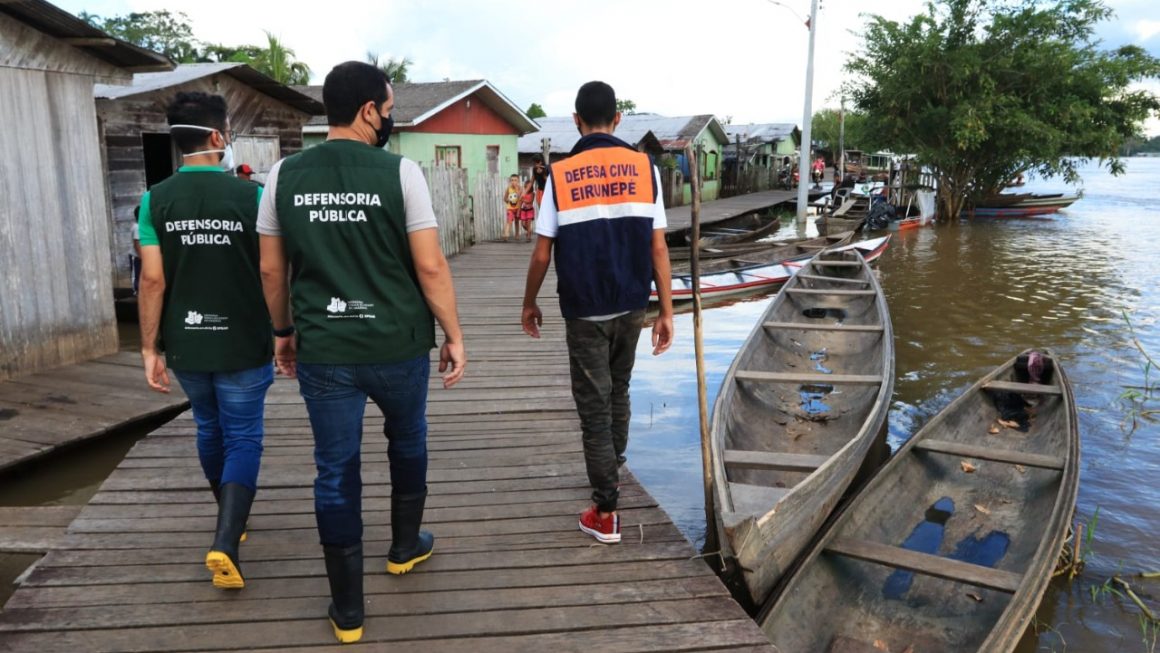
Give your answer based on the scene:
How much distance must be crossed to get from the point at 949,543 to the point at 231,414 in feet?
14.2

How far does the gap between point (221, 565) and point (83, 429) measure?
12.3 ft

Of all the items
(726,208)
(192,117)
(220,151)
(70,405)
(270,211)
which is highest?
(192,117)

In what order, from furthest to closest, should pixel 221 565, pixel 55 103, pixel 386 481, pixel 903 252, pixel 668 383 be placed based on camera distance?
pixel 903 252, pixel 668 383, pixel 55 103, pixel 386 481, pixel 221 565

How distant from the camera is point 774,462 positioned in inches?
195

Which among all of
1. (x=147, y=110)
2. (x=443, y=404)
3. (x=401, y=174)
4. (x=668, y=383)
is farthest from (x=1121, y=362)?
(x=147, y=110)

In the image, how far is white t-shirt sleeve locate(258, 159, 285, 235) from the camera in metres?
2.68

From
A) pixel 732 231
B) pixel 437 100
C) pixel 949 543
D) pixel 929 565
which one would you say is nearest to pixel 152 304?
pixel 929 565

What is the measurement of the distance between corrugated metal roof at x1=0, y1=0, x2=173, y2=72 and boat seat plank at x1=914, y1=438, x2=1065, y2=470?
25.2 feet

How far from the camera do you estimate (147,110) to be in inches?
442

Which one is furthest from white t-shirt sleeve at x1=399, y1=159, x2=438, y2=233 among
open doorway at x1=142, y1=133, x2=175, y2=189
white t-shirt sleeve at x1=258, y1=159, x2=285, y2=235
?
open doorway at x1=142, y1=133, x2=175, y2=189

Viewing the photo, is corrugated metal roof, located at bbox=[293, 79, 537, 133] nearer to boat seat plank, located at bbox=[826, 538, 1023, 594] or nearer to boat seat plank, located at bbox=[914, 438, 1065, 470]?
boat seat plank, located at bbox=[914, 438, 1065, 470]

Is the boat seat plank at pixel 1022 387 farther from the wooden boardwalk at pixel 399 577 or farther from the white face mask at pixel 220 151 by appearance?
the white face mask at pixel 220 151

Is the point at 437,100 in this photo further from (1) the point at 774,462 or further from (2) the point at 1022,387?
(1) the point at 774,462

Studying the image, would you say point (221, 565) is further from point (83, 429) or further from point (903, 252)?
point (903, 252)
